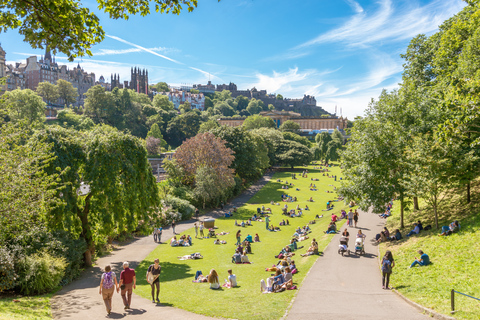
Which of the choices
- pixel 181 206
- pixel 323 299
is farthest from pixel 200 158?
pixel 323 299

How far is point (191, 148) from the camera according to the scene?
39.7 meters

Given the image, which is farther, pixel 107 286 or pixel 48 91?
pixel 48 91

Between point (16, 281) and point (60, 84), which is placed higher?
point (60, 84)

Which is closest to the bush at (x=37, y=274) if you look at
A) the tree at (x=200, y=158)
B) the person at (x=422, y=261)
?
the person at (x=422, y=261)

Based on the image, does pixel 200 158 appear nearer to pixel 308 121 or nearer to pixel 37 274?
pixel 37 274

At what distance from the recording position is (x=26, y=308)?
1002 centimetres

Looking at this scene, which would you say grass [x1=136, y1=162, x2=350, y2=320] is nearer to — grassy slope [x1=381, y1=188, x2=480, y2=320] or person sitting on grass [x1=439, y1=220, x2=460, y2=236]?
grassy slope [x1=381, y1=188, x2=480, y2=320]

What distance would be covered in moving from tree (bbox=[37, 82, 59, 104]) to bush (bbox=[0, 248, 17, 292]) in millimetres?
106384

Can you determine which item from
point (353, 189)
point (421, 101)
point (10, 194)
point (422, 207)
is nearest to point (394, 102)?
point (421, 101)

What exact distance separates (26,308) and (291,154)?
61.0 meters

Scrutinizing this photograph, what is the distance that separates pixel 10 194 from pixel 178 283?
7.38 meters

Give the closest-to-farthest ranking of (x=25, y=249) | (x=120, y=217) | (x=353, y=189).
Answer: (x=25, y=249), (x=120, y=217), (x=353, y=189)

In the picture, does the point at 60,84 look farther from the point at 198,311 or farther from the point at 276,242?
the point at 198,311

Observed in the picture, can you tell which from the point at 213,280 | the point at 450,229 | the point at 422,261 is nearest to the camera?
the point at 213,280
